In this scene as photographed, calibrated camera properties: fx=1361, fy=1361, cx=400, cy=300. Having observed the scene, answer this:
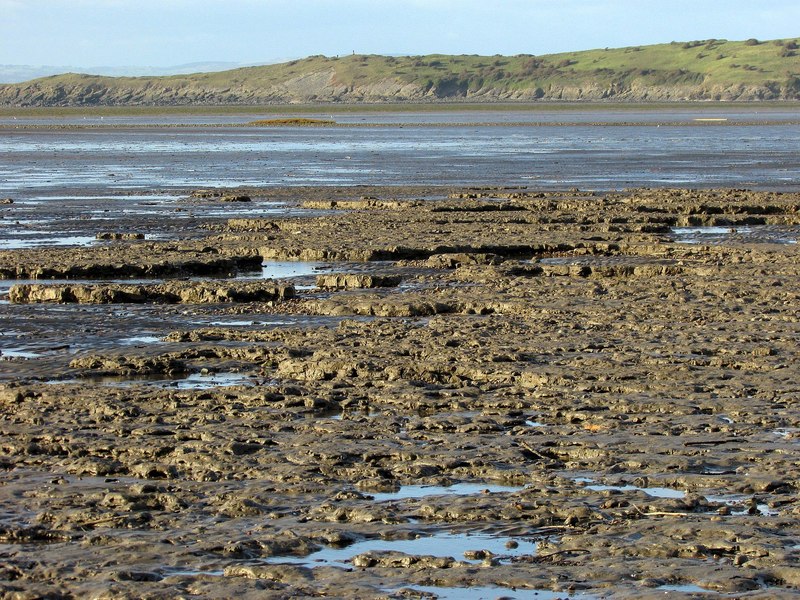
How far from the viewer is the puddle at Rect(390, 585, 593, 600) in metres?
7.66

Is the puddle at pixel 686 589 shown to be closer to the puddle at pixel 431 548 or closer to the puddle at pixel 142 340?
the puddle at pixel 431 548

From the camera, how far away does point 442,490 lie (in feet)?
32.0

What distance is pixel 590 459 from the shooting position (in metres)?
10.4

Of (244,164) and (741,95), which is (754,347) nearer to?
(244,164)

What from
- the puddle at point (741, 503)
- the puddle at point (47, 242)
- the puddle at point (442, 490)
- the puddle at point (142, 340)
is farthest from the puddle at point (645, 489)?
the puddle at point (47, 242)

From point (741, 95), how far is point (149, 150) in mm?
132699

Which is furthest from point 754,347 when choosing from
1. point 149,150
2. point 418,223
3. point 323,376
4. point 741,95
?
point 741,95

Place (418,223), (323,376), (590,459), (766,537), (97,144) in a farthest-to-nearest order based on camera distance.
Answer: (97,144) → (418,223) → (323,376) → (590,459) → (766,537)

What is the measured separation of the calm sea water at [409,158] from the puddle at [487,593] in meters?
31.8

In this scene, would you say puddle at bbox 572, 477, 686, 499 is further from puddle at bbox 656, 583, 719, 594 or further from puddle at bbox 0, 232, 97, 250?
puddle at bbox 0, 232, 97, 250

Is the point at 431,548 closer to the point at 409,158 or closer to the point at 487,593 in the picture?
the point at 487,593

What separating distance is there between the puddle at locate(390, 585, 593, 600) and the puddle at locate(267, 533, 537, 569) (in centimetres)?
48

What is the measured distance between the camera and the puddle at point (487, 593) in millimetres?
7656

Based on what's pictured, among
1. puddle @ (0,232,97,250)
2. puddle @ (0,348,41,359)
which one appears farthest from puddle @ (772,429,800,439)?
puddle @ (0,232,97,250)
